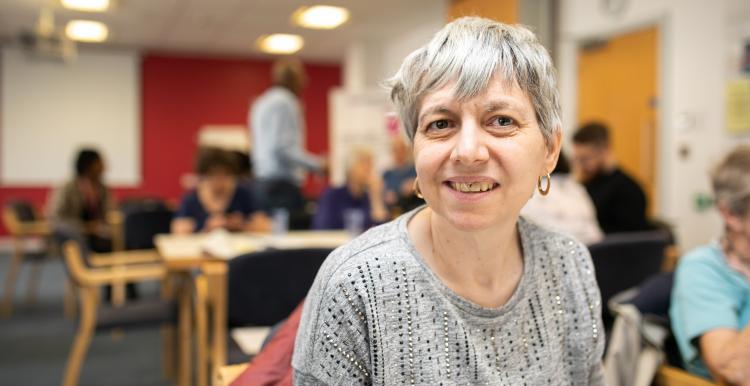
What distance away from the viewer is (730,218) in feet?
4.87

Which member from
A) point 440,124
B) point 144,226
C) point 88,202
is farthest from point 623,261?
point 88,202

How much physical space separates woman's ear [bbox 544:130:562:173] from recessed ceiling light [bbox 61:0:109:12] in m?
3.04

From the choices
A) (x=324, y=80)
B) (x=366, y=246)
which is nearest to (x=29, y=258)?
(x=366, y=246)

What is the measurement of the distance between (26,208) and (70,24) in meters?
2.12

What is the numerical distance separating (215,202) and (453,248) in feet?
8.89

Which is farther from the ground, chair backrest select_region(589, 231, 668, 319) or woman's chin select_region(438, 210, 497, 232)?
woman's chin select_region(438, 210, 497, 232)

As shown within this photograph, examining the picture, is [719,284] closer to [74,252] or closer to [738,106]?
[74,252]

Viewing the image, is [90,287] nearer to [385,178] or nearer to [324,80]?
[385,178]

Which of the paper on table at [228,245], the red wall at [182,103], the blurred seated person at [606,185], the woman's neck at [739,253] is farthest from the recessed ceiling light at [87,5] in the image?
the red wall at [182,103]

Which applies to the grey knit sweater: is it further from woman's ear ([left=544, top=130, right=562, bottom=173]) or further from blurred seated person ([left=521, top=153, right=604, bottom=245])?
blurred seated person ([left=521, top=153, right=604, bottom=245])

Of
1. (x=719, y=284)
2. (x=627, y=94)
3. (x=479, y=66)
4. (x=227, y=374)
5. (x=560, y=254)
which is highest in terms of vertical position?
(x=627, y=94)

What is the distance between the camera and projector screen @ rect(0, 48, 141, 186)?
8688 mm

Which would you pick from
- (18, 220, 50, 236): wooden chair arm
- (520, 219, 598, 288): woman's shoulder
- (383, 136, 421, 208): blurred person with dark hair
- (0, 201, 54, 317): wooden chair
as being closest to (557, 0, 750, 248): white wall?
(383, 136, 421, 208): blurred person with dark hair

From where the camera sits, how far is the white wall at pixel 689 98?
4.09 meters
